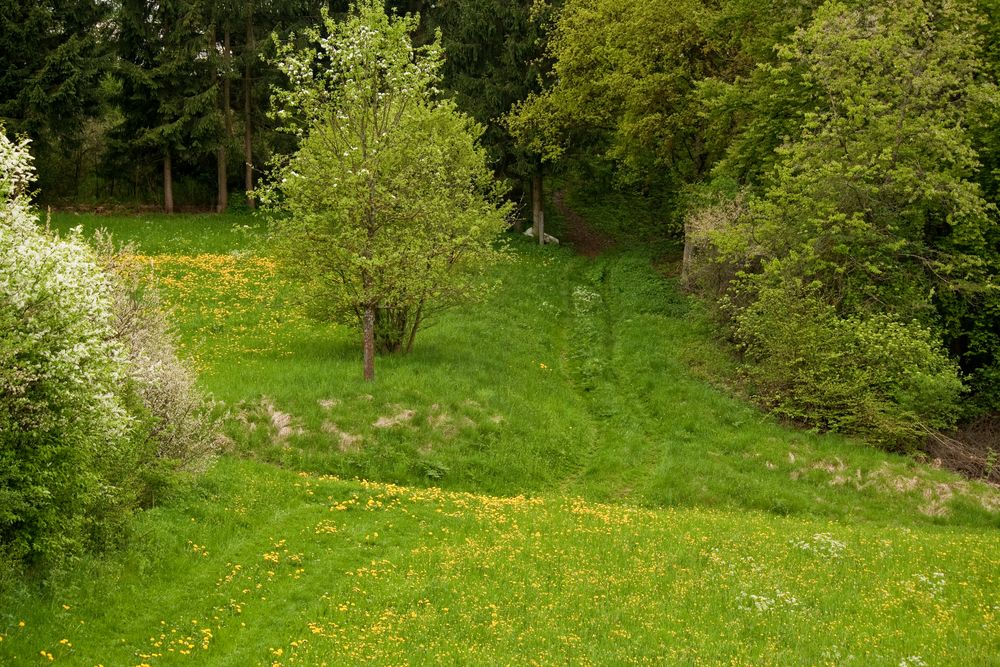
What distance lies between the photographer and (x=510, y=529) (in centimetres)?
1783

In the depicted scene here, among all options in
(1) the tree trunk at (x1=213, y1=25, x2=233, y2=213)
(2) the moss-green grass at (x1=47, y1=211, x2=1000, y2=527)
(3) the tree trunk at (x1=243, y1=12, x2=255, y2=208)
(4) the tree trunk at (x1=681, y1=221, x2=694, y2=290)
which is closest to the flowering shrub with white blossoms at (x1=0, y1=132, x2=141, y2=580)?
(2) the moss-green grass at (x1=47, y1=211, x2=1000, y2=527)

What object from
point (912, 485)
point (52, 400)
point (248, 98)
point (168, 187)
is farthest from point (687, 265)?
point (52, 400)

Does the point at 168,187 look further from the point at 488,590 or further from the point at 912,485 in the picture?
the point at 912,485

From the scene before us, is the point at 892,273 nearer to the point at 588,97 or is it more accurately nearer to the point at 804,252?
the point at 804,252

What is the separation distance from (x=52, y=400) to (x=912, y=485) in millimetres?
21513

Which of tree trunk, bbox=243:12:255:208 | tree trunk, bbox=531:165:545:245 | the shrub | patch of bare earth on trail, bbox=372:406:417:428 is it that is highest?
tree trunk, bbox=243:12:255:208

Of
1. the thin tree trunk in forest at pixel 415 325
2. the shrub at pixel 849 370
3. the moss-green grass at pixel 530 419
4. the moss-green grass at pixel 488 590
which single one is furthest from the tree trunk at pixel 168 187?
the shrub at pixel 849 370

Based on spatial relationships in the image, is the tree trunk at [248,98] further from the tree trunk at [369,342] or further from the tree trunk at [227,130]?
the tree trunk at [369,342]

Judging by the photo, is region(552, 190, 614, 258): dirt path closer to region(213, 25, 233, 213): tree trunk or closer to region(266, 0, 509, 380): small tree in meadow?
region(213, 25, 233, 213): tree trunk

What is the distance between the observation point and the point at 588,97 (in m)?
45.2

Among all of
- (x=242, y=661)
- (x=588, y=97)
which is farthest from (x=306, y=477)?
(x=588, y=97)

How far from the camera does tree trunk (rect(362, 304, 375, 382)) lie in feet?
Answer: 81.6

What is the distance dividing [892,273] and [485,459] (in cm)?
1592

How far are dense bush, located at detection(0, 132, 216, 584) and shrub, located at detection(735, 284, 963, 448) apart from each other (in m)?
20.6
